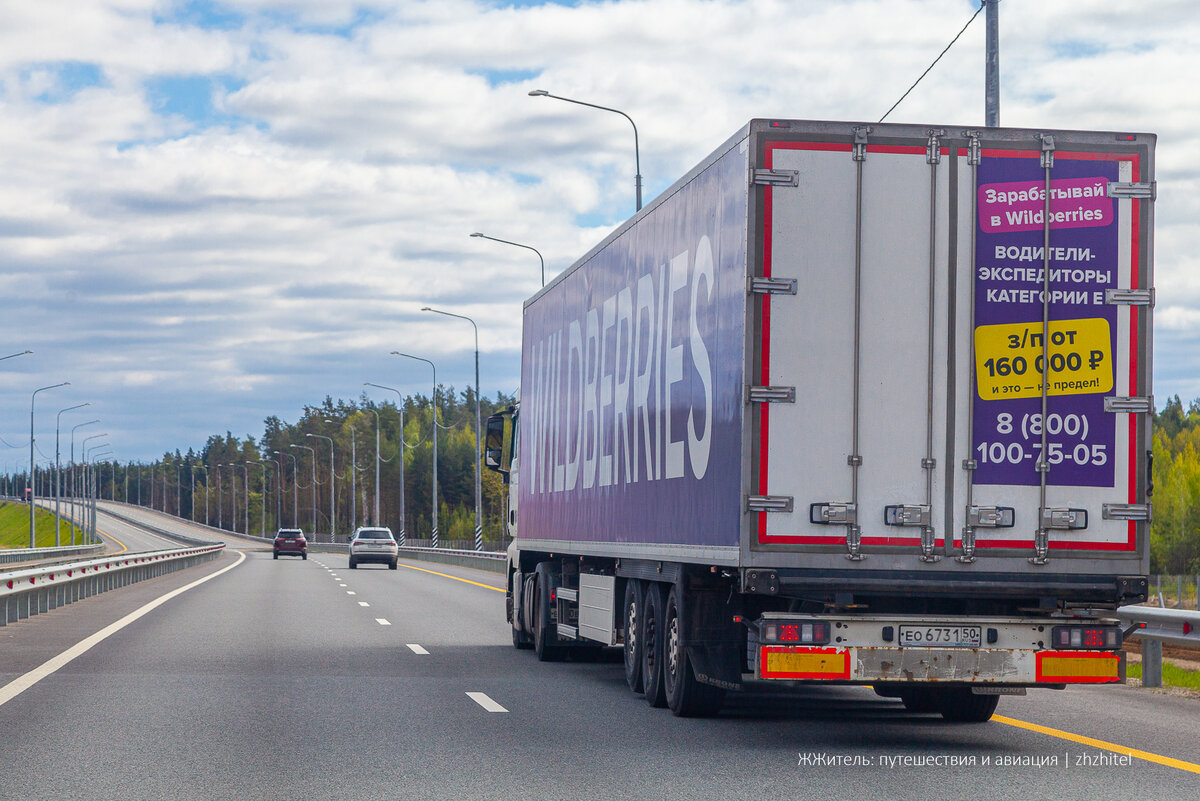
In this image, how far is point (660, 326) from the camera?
1218 centimetres

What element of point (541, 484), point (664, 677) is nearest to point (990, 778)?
point (664, 677)

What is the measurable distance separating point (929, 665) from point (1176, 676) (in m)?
7.05

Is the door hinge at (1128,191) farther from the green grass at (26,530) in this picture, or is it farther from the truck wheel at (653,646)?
the green grass at (26,530)

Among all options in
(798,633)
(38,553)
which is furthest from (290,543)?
(798,633)

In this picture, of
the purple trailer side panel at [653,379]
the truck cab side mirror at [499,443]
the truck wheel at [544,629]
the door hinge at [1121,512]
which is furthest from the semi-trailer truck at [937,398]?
the truck cab side mirror at [499,443]

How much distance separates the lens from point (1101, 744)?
10484mm

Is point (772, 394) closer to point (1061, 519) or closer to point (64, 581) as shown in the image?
point (1061, 519)

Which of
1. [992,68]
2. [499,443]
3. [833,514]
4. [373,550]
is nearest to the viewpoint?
[833,514]

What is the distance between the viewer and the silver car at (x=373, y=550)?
56.3 metres

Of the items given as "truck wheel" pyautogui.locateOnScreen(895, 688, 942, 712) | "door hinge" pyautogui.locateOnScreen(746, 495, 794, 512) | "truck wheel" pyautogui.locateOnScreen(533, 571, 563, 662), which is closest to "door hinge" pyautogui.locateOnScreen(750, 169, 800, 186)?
"door hinge" pyautogui.locateOnScreen(746, 495, 794, 512)

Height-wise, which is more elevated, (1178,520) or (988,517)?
(988,517)

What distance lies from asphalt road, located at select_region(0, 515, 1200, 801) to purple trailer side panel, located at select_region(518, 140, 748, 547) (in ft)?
4.65

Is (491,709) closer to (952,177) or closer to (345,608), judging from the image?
(952,177)

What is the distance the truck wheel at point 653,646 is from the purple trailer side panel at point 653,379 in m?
0.46
